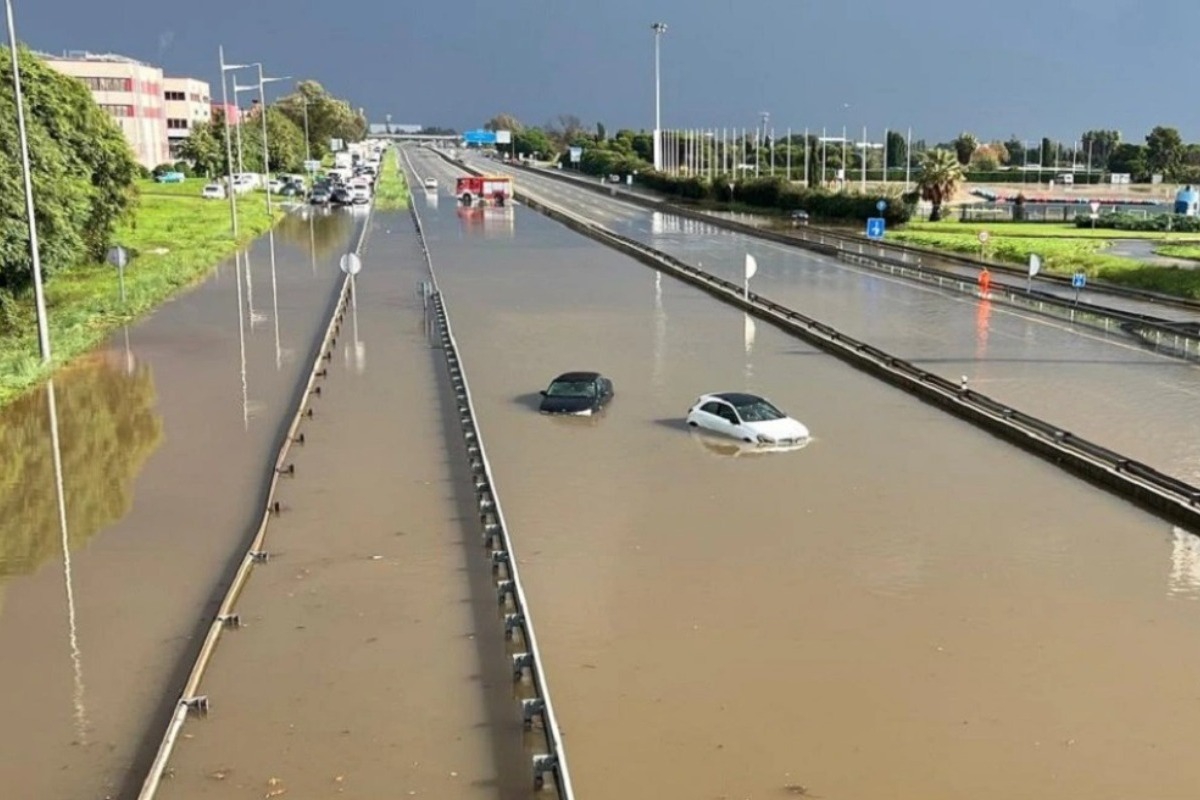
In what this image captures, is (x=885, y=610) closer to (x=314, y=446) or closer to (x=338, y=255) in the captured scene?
(x=314, y=446)

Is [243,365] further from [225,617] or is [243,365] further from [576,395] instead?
[225,617]

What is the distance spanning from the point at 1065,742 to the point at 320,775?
6279 mm

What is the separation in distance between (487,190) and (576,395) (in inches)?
2813

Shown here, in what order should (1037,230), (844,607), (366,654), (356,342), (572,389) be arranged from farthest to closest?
(1037,230) → (356,342) → (572,389) → (844,607) → (366,654)

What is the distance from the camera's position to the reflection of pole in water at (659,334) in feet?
92.0

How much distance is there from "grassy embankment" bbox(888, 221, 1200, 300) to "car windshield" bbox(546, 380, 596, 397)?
2539 cm

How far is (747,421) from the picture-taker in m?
21.1

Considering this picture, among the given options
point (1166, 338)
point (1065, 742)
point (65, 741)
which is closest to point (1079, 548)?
point (1065, 742)

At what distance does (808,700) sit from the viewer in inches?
452

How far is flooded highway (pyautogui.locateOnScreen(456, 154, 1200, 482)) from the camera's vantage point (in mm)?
22531

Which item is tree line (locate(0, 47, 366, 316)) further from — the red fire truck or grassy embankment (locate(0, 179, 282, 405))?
the red fire truck

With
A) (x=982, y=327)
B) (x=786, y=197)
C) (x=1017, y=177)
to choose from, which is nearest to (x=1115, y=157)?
(x=1017, y=177)

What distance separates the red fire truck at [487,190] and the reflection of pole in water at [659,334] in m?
49.5

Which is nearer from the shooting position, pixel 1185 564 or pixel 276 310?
pixel 1185 564
